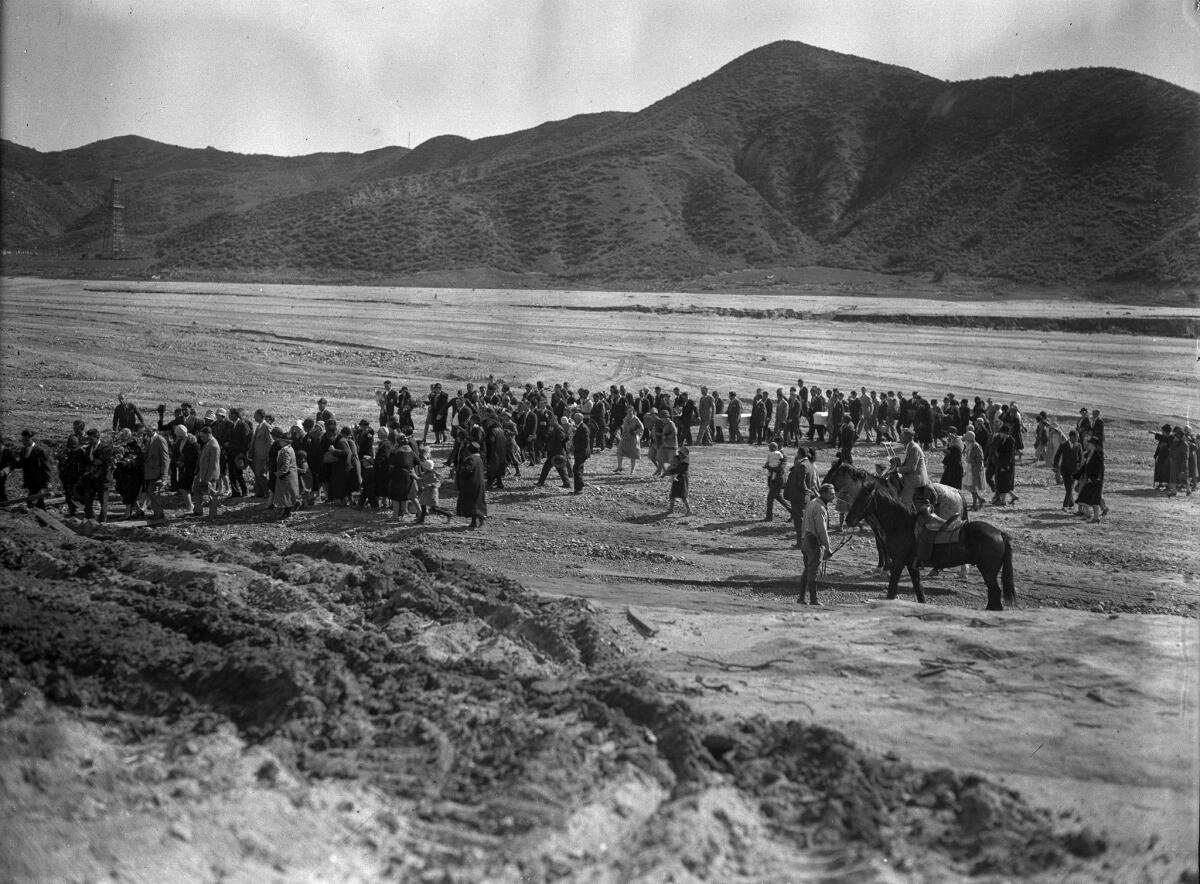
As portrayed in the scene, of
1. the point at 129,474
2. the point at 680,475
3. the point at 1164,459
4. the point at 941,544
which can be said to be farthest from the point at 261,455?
the point at 1164,459

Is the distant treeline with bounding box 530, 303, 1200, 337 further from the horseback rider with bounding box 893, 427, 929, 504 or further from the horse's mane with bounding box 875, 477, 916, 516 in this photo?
the horse's mane with bounding box 875, 477, 916, 516

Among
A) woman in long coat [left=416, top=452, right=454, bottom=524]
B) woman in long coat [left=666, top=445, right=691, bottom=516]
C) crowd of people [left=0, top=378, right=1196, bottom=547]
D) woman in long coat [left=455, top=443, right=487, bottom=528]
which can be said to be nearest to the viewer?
woman in long coat [left=455, top=443, right=487, bottom=528]

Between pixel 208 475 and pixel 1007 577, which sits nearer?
pixel 1007 577

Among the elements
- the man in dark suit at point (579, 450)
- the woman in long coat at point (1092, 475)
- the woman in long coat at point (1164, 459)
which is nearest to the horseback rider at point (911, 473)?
the woman in long coat at point (1092, 475)

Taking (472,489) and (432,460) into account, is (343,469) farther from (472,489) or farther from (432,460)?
(432,460)

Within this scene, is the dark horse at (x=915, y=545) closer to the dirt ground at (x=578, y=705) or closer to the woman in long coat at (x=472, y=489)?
the dirt ground at (x=578, y=705)

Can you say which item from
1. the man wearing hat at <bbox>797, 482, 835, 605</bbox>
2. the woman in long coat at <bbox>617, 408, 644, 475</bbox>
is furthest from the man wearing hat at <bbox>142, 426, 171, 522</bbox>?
the man wearing hat at <bbox>797, 482, 835, 605</bbox>
